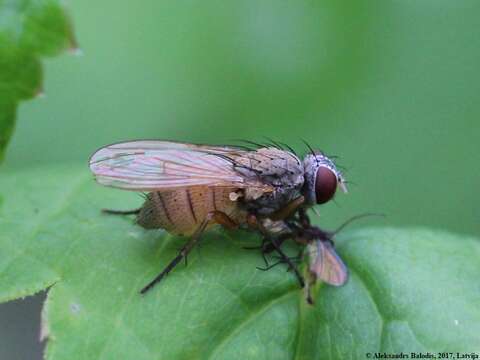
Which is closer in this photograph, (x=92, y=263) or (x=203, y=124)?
(x=92, y=263)

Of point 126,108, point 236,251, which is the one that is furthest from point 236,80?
point 236,251

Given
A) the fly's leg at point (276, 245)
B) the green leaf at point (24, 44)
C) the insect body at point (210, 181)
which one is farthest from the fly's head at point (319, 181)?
the green leaf at point (24, 44)

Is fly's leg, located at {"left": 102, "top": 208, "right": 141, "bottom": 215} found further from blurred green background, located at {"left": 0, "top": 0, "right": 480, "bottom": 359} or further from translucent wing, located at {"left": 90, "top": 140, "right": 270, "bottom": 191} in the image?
blurred green background, located at {"left": 0, "top": 0, "right": 480, "bottom": 359}

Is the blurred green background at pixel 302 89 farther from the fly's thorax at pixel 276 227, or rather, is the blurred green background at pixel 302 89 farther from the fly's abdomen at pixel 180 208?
the fly's abdomen at pixel 180 208

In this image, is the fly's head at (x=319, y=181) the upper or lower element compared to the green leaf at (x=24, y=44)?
lower

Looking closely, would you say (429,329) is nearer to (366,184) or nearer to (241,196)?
(241,196)

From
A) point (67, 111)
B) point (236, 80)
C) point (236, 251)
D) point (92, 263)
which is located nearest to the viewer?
point (92, 263)
